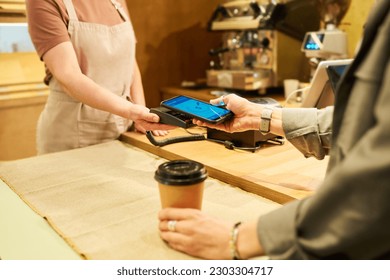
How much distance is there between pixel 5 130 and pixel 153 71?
1071 millimetres

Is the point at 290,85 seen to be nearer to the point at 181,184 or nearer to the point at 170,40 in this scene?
the point at 170,40

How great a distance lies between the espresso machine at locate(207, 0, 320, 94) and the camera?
7.39 feet

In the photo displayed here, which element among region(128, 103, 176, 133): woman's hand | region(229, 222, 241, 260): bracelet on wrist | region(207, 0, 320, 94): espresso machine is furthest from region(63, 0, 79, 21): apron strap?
region(229, 222, 241, 260): bracelet on wrist

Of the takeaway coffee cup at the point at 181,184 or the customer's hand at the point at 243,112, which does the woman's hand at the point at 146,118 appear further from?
the takeaway coffee cup at the point at 181,184

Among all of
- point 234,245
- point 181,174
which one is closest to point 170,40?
point 181,174

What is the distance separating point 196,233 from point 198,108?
496 millimetres

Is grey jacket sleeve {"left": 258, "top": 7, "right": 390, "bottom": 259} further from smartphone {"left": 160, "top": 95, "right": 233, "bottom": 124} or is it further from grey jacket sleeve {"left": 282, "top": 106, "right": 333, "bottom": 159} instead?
smartphone {"left": 160, "top": 95, "right": 233, "bottom": 124}

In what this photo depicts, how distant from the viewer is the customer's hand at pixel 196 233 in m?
0.73

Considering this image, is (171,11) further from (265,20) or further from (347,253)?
(347,253)

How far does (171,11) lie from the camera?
2898 mm

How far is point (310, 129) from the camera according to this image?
3.55 ft

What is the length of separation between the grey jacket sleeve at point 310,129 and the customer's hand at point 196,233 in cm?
45

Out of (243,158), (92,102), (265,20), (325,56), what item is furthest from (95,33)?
(325,56)

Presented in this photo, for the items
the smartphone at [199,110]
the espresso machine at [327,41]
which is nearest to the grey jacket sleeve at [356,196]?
the smartphone at [199,110]
